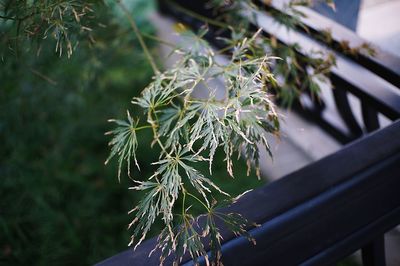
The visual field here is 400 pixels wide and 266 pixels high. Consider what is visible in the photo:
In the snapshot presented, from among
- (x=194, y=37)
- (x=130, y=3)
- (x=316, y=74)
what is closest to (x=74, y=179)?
(x=194, y=37)

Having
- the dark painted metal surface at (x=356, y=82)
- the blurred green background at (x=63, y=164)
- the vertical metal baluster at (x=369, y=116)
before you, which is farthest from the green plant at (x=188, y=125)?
the blurred green background at (x=63, y=164)

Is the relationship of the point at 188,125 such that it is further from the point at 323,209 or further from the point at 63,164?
the point at 63,164

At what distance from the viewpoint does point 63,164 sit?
216 centimetres

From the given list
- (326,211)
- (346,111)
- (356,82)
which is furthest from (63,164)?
(326,211)

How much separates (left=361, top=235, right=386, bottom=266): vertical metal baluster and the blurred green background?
845 mm

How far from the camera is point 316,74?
1.22m

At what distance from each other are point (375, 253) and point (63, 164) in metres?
1.56

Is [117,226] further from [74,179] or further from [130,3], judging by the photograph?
[130,3]

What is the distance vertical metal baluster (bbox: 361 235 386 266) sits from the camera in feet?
3.46

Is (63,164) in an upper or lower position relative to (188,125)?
lower

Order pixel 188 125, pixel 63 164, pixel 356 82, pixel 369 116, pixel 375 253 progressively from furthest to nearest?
pixel 63 164
pixel 369 116
pixel 356 82
pixel 375 253
pixel 188 125

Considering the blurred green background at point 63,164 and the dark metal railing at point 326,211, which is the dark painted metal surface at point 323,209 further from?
the blurred green background at point 63,164

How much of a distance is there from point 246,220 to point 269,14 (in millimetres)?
774

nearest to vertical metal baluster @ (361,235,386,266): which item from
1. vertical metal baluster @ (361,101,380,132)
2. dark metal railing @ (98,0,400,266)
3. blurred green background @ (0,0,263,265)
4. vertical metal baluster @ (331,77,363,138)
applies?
dark metal railing @ (98,0,400,266)
